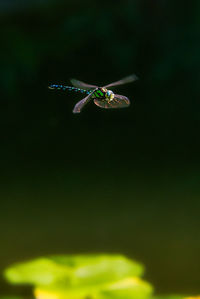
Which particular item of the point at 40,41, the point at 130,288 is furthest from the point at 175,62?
the point at 130,288

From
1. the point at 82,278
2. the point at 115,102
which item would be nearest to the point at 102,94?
the point at 115,102

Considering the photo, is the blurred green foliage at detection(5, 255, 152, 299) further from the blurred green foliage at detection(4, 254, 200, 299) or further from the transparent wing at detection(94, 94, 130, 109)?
the transparent wing at detection(94, 94, 130, 109)

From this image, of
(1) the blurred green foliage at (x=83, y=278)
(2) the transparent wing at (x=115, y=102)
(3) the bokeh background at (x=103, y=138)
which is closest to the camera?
(2) the transparent wing at (x=115, y=102)

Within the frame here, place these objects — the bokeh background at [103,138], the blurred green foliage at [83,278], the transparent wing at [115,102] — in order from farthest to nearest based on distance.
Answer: the bokeh background at [103,138] < the blurred green foliage at [83,278] < the transparent wing at [115,102]

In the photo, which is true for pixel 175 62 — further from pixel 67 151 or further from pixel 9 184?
pixel 9 184

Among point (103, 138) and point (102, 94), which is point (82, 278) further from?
point (103, 138)

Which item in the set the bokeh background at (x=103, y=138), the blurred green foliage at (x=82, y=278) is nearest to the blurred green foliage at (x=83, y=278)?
the blurred green foliage at (x=82, y=278)

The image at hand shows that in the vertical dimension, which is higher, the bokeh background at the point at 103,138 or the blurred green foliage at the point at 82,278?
the bokeh background at the point at 103,138

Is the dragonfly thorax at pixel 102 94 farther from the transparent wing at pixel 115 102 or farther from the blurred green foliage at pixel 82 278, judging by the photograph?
the blurred green foliage at pixel 82 278
